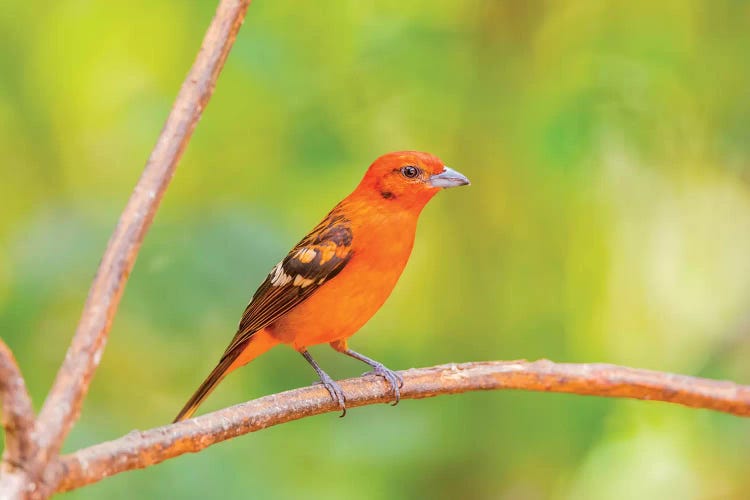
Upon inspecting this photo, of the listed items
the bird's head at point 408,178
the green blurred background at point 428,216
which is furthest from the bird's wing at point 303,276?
the green blurred background at point 428,216

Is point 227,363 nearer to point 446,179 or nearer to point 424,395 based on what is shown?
point 424,395

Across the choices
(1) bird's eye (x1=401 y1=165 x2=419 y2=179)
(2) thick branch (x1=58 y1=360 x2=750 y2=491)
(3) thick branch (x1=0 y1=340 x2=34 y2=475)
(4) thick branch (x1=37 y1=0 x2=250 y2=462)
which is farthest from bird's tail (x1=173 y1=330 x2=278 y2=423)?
(3) thick branch (x1=0 y1=340 x2=34 y2=475)

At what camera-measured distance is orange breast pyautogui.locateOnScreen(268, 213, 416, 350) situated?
3736 millimetres

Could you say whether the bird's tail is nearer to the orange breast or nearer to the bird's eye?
the orange breast

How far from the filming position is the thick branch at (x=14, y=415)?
6.41ft

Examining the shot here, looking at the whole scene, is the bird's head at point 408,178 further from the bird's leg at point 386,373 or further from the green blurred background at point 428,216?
the green blurred background at point 428,216

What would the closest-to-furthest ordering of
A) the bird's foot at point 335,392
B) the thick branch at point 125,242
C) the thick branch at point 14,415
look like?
the thick branch at point 14,415
the thick branch at point 125,242
the bird's foot at point 335,392

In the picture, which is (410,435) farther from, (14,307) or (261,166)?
(14,307)

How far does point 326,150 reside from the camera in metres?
4.95

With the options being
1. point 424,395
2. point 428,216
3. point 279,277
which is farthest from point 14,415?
point 428,216

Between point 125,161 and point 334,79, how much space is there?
1.42 metres

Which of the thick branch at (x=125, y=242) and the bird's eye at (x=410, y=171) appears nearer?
the thick branch at (x=125, y=242)

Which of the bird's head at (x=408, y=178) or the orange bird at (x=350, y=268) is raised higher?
the bird's head at (x=408, y=178)

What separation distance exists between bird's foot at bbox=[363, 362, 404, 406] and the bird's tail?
44 cm
